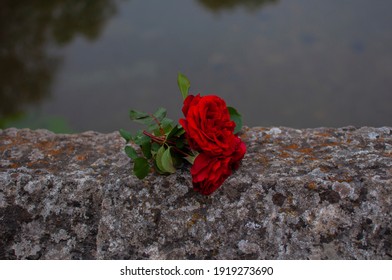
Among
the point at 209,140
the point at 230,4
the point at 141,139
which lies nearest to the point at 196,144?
the point at 209,140

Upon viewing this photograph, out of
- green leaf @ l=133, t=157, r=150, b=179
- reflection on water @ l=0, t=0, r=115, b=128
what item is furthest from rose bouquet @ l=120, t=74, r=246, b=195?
reflection on water @ l=0, t=0, r=115, b=128

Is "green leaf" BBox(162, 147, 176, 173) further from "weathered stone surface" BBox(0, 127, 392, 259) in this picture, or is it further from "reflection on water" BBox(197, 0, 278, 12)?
"reflection on water" BBox(197, 0, 278, 12)

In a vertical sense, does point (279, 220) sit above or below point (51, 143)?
below

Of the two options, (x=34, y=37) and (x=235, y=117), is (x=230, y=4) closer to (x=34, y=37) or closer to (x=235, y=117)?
(x=34, y=37)

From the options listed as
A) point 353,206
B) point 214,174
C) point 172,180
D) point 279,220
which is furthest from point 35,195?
point 353,206

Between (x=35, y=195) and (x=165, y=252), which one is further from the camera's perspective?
(x=35, y=195)
